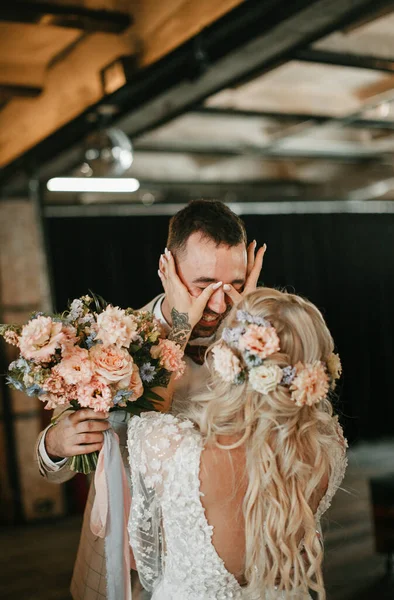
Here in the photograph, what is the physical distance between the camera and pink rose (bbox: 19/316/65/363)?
1.87 meters

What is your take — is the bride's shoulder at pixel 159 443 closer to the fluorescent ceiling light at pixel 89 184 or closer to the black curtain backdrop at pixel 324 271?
the fluorescent ceiling light at pixel 89 184

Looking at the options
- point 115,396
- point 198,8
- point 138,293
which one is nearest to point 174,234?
point 115,396

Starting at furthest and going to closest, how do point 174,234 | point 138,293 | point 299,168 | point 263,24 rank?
point 299,168
point 138,293
point 263,24
point 174,234

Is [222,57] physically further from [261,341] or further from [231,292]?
[261,341]

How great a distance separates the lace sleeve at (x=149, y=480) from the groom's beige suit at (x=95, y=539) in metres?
0.21

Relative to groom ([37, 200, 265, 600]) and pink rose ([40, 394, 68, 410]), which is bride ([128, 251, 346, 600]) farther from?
groom ([37, 200, 265, 600])

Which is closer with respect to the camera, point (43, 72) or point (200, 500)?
point (200, 500)

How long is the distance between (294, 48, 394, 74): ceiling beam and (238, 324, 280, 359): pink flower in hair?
312 centimetres

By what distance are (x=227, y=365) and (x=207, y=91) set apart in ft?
11.0

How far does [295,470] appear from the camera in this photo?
1.91m

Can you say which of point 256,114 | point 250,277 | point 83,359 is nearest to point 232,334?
point 83,359

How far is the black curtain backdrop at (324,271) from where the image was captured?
25.1ft

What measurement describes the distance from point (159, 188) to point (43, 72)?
251 cm

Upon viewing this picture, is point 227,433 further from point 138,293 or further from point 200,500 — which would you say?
point 138,293
